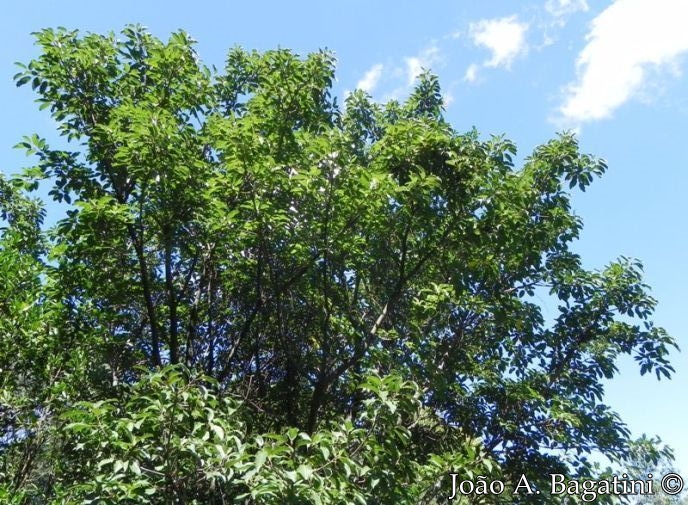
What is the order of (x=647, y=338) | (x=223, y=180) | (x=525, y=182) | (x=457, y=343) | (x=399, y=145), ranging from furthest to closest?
(x=647, y=338)
(x=457, y=343)
(x=525, y=182)
(x=399, y=145)
(x=223, y=180)

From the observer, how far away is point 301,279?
25.7 feet

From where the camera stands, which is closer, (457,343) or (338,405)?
(457,343)

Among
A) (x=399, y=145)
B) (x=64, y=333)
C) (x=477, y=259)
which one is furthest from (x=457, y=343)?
(x=64, y=333)

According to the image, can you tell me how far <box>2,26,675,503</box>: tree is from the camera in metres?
6.17

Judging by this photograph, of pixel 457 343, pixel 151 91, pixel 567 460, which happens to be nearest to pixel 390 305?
pixel 457 343

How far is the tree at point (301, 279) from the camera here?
20.2 feet

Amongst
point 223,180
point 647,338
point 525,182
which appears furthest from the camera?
point 647,338

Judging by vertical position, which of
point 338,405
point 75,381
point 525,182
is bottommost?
point 75,381

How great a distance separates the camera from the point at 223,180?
6297 millimetres

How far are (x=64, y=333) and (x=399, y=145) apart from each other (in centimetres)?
477

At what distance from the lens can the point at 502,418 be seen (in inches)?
317

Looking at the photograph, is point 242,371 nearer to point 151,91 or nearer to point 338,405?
point 338,405

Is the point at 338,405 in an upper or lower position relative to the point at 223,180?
lower

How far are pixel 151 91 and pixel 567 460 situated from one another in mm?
7294
